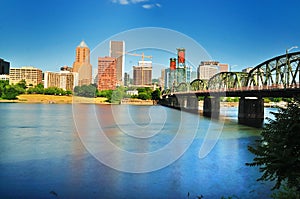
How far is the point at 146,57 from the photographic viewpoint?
530 feet

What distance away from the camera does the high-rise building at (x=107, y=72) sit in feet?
228

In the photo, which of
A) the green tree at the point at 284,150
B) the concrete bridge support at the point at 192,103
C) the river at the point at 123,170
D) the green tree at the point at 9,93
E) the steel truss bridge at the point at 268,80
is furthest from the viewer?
the green tree at the point at 9,93

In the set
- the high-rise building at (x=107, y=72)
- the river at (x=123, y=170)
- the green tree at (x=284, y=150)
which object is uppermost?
the high-rise building at (x=107, y=72)

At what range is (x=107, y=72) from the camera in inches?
3115

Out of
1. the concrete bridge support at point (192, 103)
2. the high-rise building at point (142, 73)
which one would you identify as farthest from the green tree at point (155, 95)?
the concrete bridge support at point (192, 103)

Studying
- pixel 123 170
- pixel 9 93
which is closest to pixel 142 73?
pixel 9 93

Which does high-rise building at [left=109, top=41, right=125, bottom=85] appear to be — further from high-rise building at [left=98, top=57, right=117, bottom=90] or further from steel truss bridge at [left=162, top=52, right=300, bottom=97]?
steel truss bridge at [left=162, top=52, right=300, bottom=97]

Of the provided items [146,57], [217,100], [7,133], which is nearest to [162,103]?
[146,57]

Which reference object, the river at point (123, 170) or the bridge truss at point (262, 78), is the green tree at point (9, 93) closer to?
the bridge truss at point (262, 78)

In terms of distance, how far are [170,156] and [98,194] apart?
943cm

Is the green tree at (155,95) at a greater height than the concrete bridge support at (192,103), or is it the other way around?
the green tree at (155,95)

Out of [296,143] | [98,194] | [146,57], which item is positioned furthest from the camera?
[146,57]

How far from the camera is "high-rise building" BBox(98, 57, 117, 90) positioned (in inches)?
2739

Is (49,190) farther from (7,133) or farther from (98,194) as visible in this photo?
(7,133)
